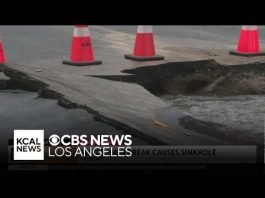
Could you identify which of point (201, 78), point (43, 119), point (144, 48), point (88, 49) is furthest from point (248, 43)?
point (43, 119)

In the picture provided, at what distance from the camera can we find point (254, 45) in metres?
9.54

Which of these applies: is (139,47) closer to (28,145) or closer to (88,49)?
(88,49)

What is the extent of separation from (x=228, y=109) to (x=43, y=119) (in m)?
2.32

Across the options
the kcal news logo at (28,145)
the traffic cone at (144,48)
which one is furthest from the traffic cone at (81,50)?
the kcal news logo at (28,145)

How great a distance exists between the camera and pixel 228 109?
7070 mm

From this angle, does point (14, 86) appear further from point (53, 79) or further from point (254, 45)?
point (254, 45)

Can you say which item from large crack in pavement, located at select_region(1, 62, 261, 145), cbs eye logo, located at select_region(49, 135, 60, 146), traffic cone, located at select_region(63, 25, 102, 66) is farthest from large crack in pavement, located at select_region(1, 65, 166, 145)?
traffic cone, located at select_region(63, 25, 102, 66)

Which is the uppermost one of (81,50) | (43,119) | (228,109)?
(81,50)

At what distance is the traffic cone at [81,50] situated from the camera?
27.7ft

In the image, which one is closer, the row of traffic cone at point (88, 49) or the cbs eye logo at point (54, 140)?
the cbs eye logo at point (54, 140)

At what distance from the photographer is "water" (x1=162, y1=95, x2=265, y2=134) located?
20.9 feet

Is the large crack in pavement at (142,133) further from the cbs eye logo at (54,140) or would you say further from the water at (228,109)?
the cbs eye logo at (54,140)

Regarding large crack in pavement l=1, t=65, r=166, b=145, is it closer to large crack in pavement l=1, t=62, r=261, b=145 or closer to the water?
large crack in pavement l=1, t=62, r=261, b=145
